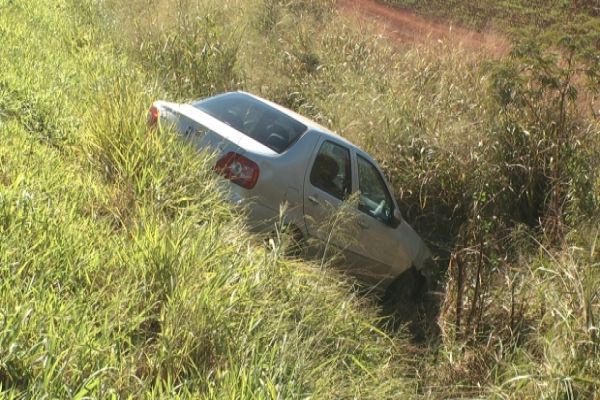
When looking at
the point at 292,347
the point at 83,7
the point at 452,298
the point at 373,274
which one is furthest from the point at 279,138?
the point at 83,7

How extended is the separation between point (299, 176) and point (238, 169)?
0.65 m

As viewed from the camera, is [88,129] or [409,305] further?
[409,305]

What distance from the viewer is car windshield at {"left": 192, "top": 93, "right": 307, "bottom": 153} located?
259 inches

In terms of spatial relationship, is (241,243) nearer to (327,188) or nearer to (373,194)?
(327,188)

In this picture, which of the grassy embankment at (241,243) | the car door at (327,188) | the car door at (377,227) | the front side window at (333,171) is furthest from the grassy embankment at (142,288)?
the car door at (377,227)

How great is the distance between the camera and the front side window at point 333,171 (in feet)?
22.0

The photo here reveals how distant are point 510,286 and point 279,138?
253 cm

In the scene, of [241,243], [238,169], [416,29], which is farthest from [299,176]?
[416,29]

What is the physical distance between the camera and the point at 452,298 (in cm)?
682

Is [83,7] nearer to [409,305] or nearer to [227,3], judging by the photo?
[227,3]

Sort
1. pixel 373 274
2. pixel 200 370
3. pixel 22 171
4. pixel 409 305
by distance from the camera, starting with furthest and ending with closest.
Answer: pixel 409 305 → pixel 373 274 → pixel 22 171 → pixel 200 370

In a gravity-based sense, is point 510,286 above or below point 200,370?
below

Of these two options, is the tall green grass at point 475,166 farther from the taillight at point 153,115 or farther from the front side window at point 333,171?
the taillight at point 153,115

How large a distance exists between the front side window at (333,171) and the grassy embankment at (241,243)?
133cm
